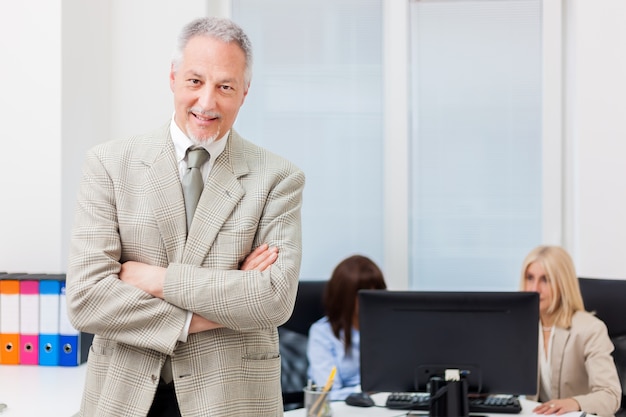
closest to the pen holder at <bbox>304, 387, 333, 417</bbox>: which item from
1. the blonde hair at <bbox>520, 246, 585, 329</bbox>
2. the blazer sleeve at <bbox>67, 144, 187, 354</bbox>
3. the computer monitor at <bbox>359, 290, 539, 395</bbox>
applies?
the computer monitor at <bbox>359, 290, 539, 395</bbox>

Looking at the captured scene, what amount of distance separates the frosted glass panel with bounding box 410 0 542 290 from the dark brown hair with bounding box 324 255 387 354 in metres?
0.60

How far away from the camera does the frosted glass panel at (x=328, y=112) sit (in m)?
4.13

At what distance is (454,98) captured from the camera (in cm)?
411

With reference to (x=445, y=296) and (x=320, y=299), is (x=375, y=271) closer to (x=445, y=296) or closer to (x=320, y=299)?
(x=320, y=299)

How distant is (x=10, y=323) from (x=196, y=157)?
61.7 inches

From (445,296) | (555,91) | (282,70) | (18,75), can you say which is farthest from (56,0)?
(555,91)

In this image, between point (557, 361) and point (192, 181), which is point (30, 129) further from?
point (557, 361)

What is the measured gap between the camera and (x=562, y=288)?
10.5 ft

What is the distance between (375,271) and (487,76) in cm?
126

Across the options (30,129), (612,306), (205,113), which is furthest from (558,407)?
(30,129)

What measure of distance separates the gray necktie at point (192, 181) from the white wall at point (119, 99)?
5.31 feet

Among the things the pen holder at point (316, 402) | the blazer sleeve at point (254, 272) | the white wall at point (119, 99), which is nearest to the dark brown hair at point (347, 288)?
the white wall at point (119, 99)

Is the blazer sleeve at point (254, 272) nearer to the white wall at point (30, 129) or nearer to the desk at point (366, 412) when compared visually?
the desk at point (366, 412)

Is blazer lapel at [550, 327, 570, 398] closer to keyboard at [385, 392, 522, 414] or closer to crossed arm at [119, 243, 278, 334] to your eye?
keyboard at [385, 392, 522, 414]
